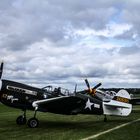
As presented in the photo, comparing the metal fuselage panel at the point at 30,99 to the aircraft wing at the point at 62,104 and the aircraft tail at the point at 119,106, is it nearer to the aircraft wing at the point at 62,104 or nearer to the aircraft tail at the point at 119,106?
the aircraft wing at the point at 62,104

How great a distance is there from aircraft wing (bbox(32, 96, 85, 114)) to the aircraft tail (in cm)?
263

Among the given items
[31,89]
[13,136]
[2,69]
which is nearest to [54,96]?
[31,89]

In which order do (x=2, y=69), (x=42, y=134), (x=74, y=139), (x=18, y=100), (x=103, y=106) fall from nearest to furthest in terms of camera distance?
(x=74, y=139) < (x=42, y=134) < (x=18, y=100) < (x=2, y=69) < (x=103, y=106)

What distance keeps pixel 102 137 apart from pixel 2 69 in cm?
815

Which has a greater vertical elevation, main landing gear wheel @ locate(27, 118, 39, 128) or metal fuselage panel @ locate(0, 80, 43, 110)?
metal fuselage panel @ locate(0, 80, 43, 110)

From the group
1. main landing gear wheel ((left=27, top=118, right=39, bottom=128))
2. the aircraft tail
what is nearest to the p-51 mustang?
main landing gear wheel ((left=27, top=118, right=39, bottom=128))

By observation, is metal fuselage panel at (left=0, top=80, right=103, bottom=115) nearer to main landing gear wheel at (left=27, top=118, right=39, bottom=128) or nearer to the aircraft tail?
main landing gear wheel at (left=27, top=118, right=39, bottom=128)

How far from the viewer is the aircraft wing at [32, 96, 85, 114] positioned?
18247 millimetres

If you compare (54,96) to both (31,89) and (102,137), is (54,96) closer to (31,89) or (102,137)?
(31,89)

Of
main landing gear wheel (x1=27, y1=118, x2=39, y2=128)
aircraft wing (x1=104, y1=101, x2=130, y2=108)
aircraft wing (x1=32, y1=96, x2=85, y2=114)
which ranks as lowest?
main landing gear wheel (x1=27, y1=118, x2=39, y2=128)

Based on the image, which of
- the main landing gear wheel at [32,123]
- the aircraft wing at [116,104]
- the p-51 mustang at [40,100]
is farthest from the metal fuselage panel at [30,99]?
the aircraft wing at [116,104]

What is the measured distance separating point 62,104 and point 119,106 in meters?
5.02

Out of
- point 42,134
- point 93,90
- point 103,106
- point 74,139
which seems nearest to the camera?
point 74,139

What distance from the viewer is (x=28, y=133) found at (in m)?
15.7
